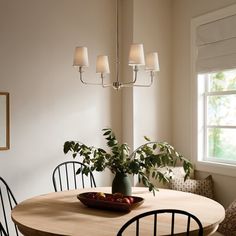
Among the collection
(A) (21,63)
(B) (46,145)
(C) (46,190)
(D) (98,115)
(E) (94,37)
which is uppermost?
(E) (94,37)

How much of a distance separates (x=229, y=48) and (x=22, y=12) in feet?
6.74

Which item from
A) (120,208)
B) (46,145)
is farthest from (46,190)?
(120,208)

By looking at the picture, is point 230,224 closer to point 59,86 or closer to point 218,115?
point 218,115

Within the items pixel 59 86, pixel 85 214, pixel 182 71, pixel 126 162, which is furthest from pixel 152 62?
pixel 182 71

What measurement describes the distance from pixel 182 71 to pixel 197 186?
1336mm

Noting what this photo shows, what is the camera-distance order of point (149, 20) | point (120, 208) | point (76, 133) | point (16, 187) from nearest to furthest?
point (120, 208)
point (16, 187)
point (76, 133)
point (149, 20)

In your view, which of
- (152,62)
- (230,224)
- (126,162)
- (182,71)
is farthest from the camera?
(182,71)

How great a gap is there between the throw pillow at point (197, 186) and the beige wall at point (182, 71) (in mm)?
206

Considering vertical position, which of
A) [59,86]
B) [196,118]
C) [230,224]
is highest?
[59,86]

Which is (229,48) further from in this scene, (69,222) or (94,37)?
(69,222)

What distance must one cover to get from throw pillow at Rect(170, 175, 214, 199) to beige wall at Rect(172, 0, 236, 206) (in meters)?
0.21

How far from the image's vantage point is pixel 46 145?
148 inches

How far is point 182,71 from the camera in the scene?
168 inches

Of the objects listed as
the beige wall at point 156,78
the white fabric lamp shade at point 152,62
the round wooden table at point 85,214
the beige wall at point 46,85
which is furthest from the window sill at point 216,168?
the white fabric lamp shade at point 152,62
